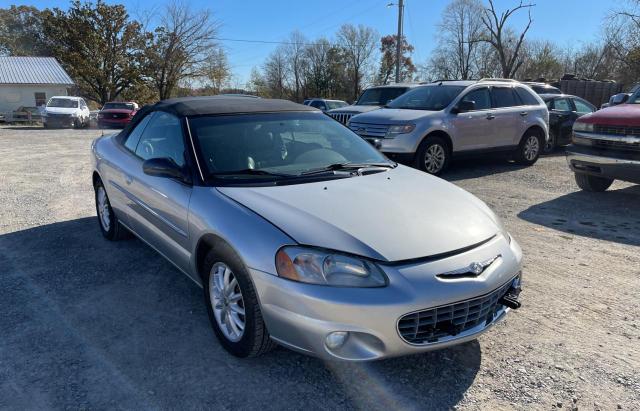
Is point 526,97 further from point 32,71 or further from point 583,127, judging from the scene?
point 32,71

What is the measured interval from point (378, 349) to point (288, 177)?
138cm

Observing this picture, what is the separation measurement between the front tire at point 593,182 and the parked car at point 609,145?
1.08ft

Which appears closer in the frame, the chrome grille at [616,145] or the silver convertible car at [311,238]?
the silver convertible car at [311,238]

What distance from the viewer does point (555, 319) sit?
3.49m

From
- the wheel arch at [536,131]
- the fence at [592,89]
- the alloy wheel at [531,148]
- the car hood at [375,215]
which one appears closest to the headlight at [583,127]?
the wheel arch at [536,131]

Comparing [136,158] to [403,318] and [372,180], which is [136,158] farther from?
[403,318]

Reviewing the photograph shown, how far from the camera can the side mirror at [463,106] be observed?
874 cm

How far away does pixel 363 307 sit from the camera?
2.38m

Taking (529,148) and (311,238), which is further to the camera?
(529,148)

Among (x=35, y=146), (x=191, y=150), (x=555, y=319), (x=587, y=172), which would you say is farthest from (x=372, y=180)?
(x=35, y=146)

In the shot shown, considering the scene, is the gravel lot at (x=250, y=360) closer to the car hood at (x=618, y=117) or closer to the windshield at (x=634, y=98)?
the car hood at (x=618, y=117)

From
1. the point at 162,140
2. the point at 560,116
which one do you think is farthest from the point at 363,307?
the point at 560,116

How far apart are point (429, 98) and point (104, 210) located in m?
6.48

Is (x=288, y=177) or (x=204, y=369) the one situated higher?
(x=288, y=177)
